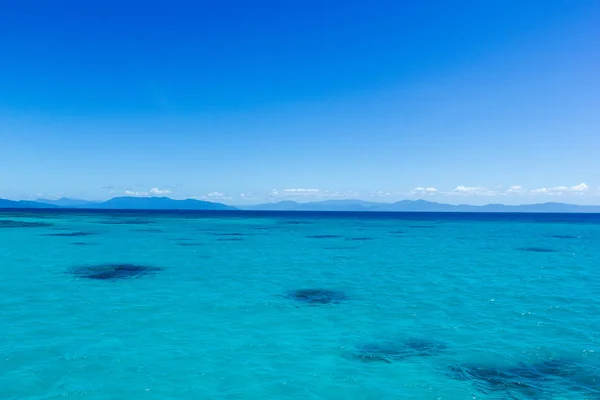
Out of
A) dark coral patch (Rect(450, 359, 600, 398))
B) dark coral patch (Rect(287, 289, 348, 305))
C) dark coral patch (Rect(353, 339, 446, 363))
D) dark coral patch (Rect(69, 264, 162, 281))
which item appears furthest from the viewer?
dark coral patch (Rect(69, 264, 162, 281))

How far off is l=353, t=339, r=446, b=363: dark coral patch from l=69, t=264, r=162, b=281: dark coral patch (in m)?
17.6

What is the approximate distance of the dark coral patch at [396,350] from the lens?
12.5 meters

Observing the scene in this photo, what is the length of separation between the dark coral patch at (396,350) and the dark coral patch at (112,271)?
17603 millimetres

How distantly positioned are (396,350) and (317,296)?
25.8 feet

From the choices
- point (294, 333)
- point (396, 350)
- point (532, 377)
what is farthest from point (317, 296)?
point (532, 377)

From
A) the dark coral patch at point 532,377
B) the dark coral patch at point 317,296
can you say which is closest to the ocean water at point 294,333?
the dark coral patch at point 532,377

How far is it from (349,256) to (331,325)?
2234 centimetres

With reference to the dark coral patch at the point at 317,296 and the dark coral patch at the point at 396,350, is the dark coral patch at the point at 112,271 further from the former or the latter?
the dark coral patch at the point at 396,350

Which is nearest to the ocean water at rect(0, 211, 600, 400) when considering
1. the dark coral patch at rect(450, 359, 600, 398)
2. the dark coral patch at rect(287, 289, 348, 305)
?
the dark coral patch at rect(450, 359, 600, 398)

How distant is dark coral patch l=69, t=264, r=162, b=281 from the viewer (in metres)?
24.9

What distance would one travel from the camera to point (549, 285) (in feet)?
79.3

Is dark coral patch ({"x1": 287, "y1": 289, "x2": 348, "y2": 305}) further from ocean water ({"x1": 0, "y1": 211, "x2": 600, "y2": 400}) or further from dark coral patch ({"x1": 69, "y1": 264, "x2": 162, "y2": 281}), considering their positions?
dark coral patch ({"x1": 69, "y1": 264, "x2": 162, "y2": 281})

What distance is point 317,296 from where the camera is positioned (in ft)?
67.5

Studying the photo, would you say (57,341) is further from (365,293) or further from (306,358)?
(365,293)
